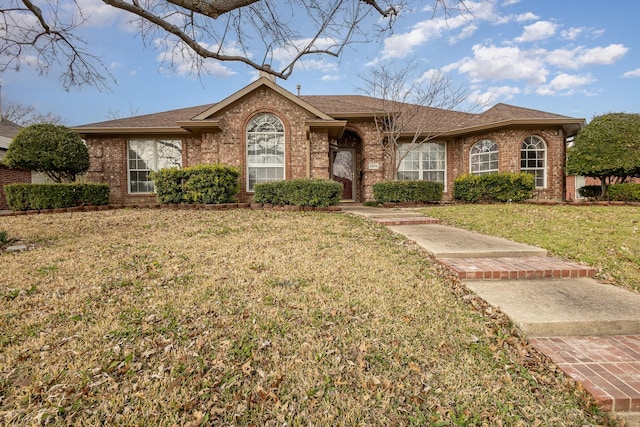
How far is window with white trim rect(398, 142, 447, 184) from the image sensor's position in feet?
46.9

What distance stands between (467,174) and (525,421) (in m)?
12.9

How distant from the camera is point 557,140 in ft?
42.0

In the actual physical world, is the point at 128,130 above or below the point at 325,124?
above

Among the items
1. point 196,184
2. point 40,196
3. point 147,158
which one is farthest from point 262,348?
point 147,158

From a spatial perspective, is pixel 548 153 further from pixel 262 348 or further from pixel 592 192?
pixel 262 348

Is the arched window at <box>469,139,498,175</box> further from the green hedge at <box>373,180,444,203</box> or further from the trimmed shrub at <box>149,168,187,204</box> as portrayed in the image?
the trimmed shrub at <box>149,168,187,204</box>

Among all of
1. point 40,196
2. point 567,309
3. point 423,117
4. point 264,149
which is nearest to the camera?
point 567,309

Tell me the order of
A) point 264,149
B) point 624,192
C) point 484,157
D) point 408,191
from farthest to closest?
point 484,157, point 264,149, point 624,192, point 408,191

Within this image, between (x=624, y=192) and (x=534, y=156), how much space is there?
10.4ft

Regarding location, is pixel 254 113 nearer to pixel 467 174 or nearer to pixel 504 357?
pixel 467 174

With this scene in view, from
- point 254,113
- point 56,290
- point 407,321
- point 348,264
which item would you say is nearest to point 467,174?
point 254,113

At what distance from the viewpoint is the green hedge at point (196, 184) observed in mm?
9758

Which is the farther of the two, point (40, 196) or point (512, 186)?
point (512, 186)

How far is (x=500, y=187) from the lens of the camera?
37.8ft
